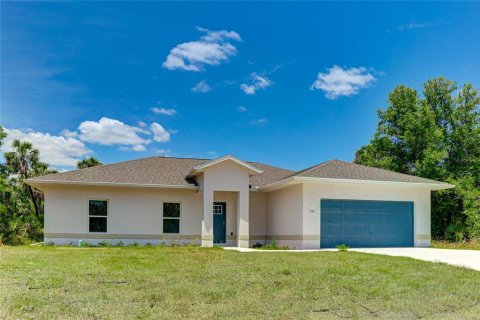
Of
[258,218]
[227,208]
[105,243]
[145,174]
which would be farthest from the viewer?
[258,218]

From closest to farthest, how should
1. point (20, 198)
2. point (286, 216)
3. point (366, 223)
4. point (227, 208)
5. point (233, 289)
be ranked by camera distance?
point (233, 289)
point (366, 223)
point (286, 216)
point (227, 208)
point (20, 198)

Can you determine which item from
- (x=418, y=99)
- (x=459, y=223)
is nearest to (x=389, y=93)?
(x=418, y=99)

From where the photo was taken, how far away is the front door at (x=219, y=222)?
23.4 m

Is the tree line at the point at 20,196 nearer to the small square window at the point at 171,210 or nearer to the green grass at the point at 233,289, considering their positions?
the small square window at the point at 171,210

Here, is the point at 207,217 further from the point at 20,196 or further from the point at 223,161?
the point at 20,196

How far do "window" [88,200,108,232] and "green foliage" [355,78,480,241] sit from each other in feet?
67.0

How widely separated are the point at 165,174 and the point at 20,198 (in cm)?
1221

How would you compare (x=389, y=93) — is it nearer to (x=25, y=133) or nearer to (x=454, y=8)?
(x=454, y=8)

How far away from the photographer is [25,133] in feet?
104

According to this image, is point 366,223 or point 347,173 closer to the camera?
point 366,223

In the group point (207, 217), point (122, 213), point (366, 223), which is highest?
point (122, 213)

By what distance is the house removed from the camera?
20.6 m

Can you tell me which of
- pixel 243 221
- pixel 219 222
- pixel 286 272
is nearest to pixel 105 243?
pixel 219 222

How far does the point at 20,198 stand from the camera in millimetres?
29750
